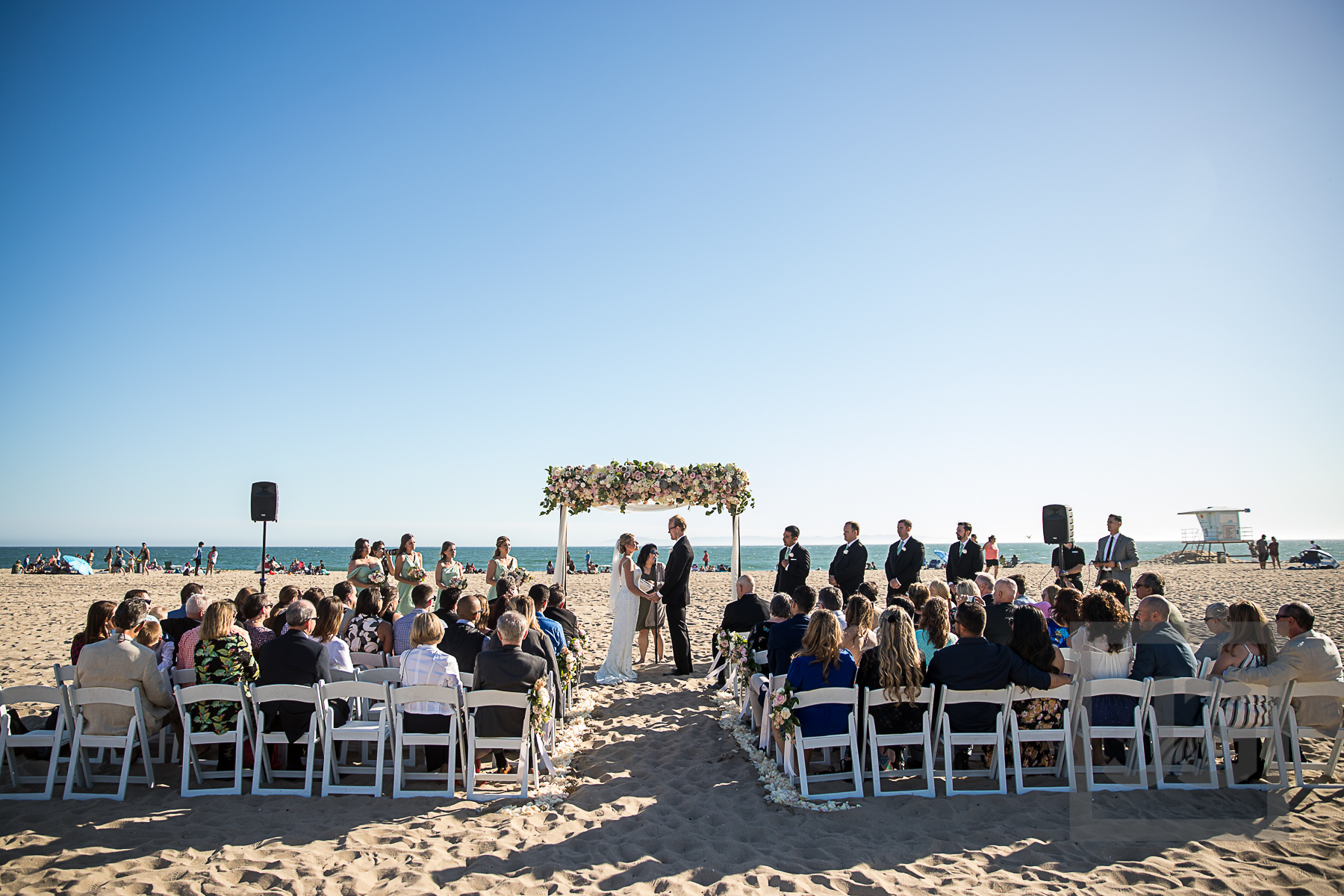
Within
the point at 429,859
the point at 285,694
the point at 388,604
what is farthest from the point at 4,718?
the point at 429,859

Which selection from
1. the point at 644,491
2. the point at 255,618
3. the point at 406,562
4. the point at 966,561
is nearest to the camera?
the point at 255,618

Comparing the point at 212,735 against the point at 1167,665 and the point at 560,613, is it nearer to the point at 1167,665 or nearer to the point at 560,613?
the point at 560,613

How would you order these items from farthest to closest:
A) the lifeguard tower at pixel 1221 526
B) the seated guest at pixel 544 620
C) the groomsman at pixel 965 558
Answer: the lifeguard tower at pixel 1221 526, the groomsman at pixel 965 558, the seated guest at pixel 544 620

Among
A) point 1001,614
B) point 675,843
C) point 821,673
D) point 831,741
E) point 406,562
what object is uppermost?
point 406,562

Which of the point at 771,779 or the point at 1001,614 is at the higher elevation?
the point at 1001,614

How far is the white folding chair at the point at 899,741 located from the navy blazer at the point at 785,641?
2.86 feet

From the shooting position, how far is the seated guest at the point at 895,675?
16.4ft

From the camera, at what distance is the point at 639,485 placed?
37.9 ft

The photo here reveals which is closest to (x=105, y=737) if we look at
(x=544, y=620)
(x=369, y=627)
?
(x=369, y=627)

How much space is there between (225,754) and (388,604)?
71.7 inches

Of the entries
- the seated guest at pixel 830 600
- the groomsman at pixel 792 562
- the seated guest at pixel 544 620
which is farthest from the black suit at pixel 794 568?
the seated guest at pixel 544 620

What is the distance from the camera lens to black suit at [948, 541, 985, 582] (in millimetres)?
10352

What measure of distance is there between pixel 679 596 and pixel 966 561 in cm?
420

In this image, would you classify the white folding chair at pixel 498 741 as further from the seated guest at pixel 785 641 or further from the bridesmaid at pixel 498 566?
the bridesmaid at pixel 498 566
